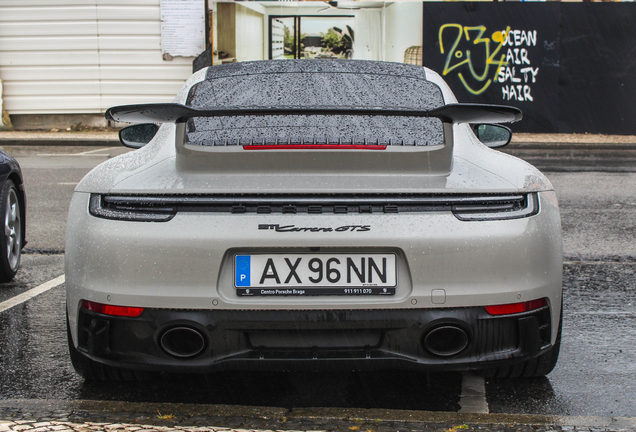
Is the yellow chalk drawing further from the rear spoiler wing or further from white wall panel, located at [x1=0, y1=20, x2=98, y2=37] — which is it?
the rear spoiler wing

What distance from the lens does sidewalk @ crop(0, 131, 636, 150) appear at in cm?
1625

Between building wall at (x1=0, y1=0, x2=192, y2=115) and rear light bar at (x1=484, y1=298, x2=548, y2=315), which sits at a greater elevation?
building wall at (x1=0, y1=0, x2=192, y2=115)

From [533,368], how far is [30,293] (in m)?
3.26


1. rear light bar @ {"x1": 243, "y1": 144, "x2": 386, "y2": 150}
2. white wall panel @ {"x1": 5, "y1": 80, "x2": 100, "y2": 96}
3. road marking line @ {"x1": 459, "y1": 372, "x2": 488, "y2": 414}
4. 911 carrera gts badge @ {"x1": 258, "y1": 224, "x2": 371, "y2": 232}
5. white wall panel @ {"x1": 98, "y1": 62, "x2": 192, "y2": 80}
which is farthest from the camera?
white wall panel @ {"x1": 5, "y1": 80, "x2": 100, "y2": 96}

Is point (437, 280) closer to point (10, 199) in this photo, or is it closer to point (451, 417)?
point (451, 417)

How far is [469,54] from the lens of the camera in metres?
18.1

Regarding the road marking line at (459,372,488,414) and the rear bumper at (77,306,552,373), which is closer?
the rear bumper at (77,306,552,373)

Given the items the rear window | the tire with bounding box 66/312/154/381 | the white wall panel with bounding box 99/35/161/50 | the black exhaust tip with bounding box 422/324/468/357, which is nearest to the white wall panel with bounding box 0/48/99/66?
the white wall panel with bounding box 99/35/161/50

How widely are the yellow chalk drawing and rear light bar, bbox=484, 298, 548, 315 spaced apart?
15.9 metres

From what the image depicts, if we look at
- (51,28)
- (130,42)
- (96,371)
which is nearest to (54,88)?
(51,28)

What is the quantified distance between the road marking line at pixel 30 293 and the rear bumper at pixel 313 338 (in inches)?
82.7

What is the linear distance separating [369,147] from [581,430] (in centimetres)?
132

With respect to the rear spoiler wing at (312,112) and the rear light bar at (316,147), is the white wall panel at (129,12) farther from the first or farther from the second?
the rear light bar at (316,147)

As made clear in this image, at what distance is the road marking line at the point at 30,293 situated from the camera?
185 inches
